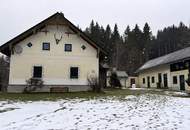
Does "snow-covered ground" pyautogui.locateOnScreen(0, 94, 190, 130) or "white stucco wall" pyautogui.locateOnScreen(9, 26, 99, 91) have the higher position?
"white stucco wall" pyautogui.locateOnScreen(9, 26, 99, 91)

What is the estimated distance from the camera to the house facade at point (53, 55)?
74.4ft

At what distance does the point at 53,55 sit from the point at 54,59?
0.38 meters

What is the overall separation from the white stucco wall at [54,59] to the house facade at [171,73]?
33.6 feet

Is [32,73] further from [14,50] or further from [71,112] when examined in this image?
[71,112]

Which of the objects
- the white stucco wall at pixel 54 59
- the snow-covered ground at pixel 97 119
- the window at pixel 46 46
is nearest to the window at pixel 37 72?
the white stucco wall at pixel 54 59

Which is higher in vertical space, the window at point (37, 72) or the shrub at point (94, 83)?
the window at point (37, 72)

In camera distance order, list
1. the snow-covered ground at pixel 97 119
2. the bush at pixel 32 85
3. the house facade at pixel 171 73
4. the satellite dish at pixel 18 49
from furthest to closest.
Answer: the house facade at pixel 171 73, the satellite dish at pixel 18 49, the bush at pixel 32 85, the snow-covered ground at pixel 97 119

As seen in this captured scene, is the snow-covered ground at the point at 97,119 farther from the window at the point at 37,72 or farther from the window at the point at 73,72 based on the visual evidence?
the window at the point at 73,72

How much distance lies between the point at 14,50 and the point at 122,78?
34.3m

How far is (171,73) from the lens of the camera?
110ft

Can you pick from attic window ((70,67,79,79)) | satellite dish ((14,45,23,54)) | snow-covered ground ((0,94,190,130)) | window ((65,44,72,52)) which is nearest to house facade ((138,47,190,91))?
attic window ((70,67,79,79))

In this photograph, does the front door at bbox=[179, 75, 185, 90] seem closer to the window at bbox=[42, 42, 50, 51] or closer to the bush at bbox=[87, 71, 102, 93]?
the bush at bbox=[87, 71, 102, 93]

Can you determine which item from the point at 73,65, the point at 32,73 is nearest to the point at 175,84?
the point at 73,65

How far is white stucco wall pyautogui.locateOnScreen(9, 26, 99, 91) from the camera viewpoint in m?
22.7
